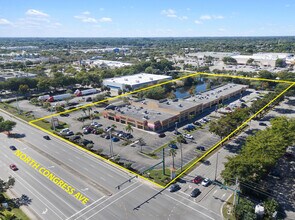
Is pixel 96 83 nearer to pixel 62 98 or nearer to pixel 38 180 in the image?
pixel 62 98

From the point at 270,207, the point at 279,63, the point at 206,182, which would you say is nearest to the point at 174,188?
the point at 206,182

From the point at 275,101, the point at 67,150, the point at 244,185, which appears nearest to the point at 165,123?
the point at 67,150

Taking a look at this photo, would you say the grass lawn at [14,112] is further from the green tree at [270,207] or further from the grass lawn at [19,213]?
the green tree at [270,207]

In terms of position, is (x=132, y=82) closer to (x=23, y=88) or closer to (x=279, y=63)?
(x=23, y=88)

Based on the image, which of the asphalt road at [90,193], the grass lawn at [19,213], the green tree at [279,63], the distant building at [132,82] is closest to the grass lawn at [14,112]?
the asphalt road at [90,193]

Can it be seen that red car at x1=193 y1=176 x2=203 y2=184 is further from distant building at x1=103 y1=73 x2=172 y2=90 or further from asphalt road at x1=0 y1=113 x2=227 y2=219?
distant building at x1=103 y1=73 x2=172 y2=90

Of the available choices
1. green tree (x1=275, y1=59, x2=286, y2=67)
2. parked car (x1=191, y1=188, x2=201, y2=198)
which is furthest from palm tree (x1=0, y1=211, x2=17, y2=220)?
green tree (x1=275, y1=59, x2=286, y2=67)
